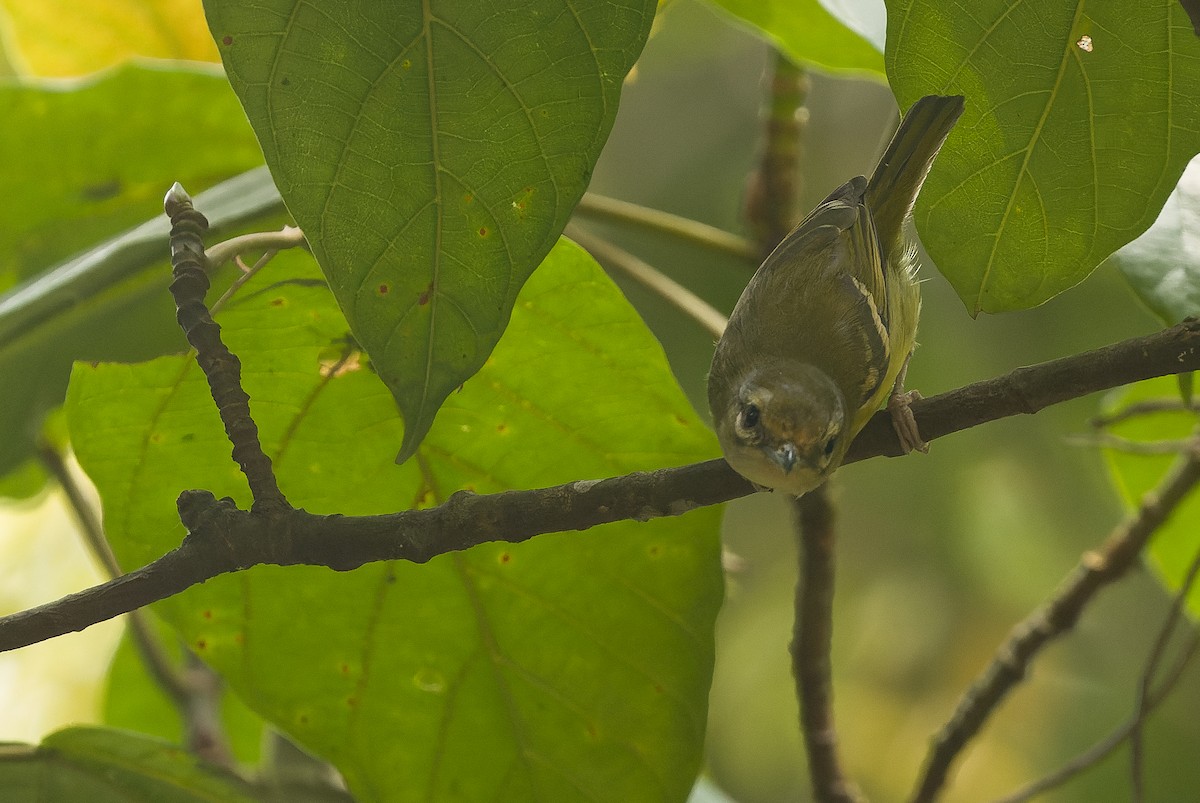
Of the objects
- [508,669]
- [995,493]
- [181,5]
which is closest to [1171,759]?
[995,493]

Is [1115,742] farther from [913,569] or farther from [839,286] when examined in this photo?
[913,569]

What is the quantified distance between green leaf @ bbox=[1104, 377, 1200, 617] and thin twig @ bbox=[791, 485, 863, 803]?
1.99 ft

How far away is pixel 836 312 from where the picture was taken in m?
2.09

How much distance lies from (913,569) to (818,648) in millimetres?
4047

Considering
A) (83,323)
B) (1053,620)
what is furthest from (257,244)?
(1053,620)

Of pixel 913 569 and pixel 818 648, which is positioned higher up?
pixel 818 648

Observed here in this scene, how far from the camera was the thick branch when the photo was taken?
109 centimetres

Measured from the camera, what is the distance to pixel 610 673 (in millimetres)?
1565

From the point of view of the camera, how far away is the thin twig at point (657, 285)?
2076 mm

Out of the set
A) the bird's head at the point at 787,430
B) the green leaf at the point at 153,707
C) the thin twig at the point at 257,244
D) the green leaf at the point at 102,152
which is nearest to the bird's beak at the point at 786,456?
the bird's head at the point at 787,430

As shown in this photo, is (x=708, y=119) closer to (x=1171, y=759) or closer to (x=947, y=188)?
(x=1171, y=759)

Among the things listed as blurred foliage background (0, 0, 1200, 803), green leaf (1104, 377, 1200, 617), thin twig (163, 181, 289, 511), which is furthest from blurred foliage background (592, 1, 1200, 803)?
thin twig (163, 181, 289, 511)

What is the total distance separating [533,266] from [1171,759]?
497 centimetres

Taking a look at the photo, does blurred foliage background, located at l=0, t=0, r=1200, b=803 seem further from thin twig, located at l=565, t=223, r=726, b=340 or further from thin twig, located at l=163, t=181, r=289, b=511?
thin twig, located at l=163, t=181, r=289, b=511
